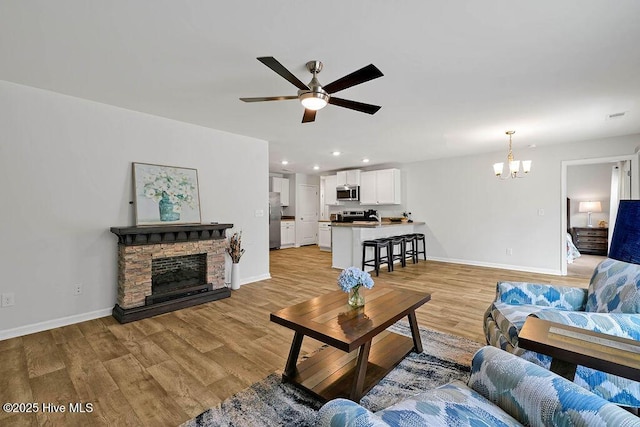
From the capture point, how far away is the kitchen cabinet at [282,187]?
8859mm

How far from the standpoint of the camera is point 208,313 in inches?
136

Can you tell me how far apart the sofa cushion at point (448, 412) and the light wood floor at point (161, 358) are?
1.32 metres

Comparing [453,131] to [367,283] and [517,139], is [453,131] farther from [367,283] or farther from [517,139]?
[367,283]

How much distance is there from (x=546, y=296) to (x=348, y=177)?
20.0 feet

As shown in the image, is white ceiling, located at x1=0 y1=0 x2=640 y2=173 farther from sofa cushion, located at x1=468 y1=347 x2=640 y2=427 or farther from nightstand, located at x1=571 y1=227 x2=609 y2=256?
nightstand, located at x1=571 y1=227 x2=609 y2=256

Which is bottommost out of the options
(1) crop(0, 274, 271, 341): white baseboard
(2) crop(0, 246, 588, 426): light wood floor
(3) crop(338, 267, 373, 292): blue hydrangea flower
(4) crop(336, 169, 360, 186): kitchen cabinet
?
(2) crop(0, 246, 588, 426): light wood floor

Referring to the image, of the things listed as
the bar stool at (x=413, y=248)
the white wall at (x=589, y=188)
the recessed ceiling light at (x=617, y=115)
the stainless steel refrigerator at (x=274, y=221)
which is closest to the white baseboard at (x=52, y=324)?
the stainless steel refrigerator at (x=274, y=221)

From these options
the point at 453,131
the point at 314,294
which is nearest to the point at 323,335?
the point at 314,294

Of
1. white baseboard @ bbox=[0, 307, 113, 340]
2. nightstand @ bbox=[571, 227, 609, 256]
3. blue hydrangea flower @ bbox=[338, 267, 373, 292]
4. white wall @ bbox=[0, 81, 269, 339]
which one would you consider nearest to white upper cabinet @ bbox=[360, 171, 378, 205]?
white wall @ bbox=[0, 81, 269, 339]

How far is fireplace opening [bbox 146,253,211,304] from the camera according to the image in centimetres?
355

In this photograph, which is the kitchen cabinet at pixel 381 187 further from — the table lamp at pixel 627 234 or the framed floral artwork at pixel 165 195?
the table lamp at pixel 627 234

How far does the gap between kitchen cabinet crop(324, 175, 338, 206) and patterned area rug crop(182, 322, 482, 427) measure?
628 cm

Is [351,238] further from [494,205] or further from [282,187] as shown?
[282,187]

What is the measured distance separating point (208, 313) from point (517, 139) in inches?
213
